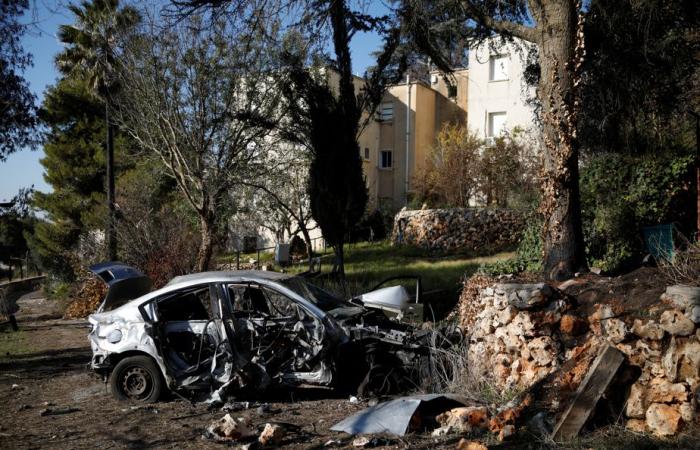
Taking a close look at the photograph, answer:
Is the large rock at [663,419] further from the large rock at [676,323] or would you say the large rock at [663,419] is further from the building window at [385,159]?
the building window at [385,159]

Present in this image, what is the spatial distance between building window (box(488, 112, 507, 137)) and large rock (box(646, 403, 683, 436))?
80.4ft

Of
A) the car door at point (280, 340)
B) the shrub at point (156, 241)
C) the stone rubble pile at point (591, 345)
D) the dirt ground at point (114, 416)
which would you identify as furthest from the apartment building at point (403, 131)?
the stone rubble pile at point (591, 345)

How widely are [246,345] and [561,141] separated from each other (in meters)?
5.17

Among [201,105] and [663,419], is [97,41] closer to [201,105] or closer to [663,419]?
[201,105]

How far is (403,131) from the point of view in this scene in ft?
109

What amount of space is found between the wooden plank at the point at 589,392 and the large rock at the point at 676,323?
480 millimetres

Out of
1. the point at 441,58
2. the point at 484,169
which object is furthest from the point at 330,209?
the point at 484,169

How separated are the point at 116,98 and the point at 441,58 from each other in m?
9.57

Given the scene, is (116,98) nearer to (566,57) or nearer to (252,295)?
(252,295)

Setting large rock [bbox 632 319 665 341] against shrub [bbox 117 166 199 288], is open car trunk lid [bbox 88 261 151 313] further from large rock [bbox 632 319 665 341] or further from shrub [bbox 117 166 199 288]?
shrub [bbox 117 166 199 288]

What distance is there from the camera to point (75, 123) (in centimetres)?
3353

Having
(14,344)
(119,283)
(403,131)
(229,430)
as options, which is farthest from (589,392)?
(403,131)

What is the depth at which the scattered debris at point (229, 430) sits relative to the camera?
20.6ft

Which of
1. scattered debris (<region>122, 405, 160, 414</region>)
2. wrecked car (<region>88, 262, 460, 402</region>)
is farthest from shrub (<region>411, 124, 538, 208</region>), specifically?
scattered debris (<region>122, 405, 160, 414</region>)
